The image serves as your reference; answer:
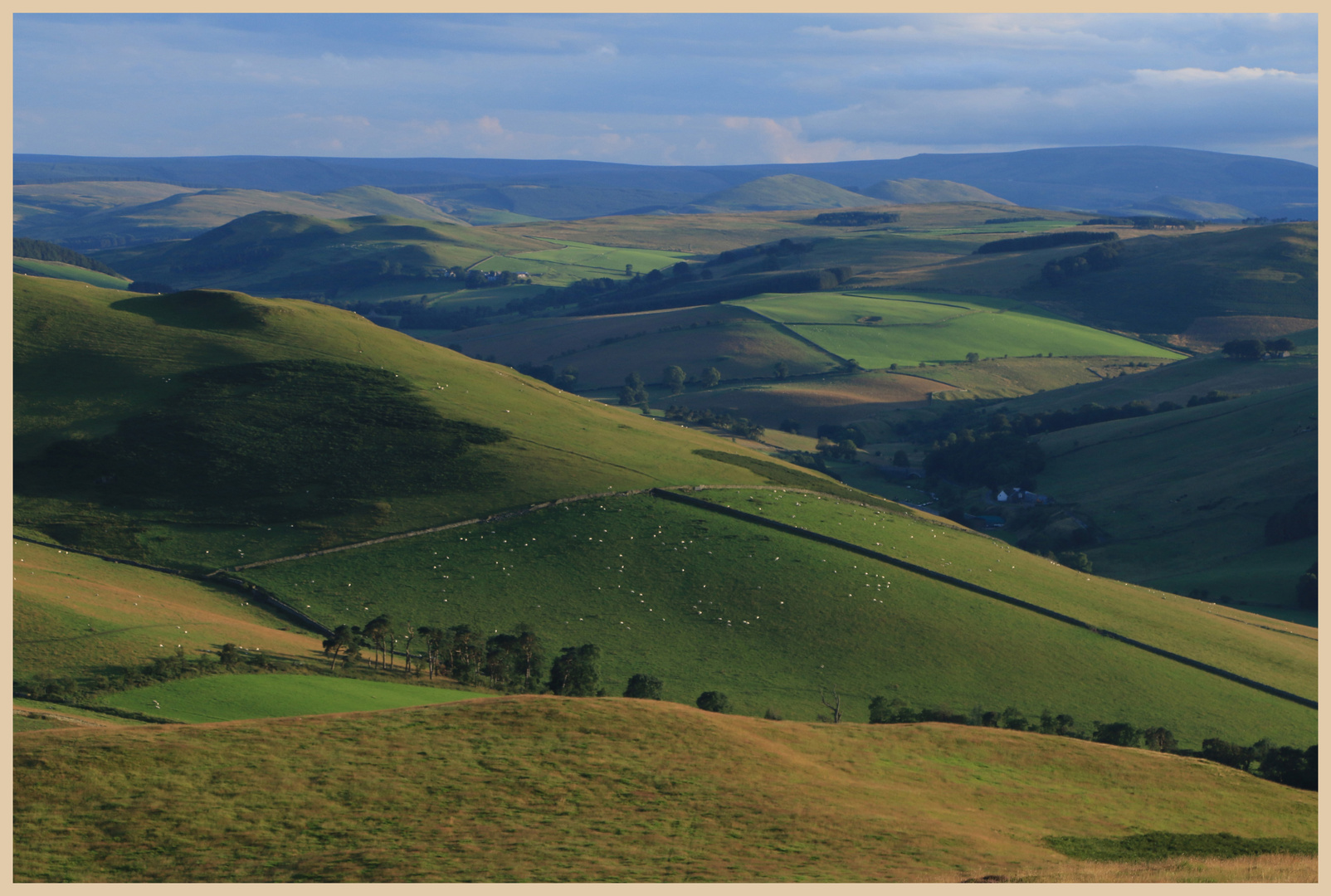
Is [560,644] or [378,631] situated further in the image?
[560,644]

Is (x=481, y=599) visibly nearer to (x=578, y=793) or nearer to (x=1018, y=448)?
(x=578, y=793)

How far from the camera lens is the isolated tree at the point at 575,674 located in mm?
64375

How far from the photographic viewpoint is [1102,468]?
579ft

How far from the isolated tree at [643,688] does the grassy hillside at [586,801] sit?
46.0 ft

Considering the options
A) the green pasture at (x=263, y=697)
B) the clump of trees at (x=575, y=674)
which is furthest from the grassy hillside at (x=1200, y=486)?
the green pasture at (x=263, y=697)

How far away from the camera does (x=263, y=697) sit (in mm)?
56688

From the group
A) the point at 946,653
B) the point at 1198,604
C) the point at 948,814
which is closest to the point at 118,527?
the point at 946,653

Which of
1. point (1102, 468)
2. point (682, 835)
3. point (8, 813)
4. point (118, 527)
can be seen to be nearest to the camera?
point (8, 813)

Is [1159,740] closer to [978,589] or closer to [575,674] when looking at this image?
[978,589]

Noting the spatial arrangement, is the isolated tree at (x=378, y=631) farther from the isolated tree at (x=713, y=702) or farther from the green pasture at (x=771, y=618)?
the isolated tree at (x=713, y=702)

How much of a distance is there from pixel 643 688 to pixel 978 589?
36.9m

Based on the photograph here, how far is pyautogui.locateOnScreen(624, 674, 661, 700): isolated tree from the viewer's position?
65.7 m

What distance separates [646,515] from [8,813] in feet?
206

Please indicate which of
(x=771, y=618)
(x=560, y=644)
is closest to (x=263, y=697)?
(x=560, y=644)
